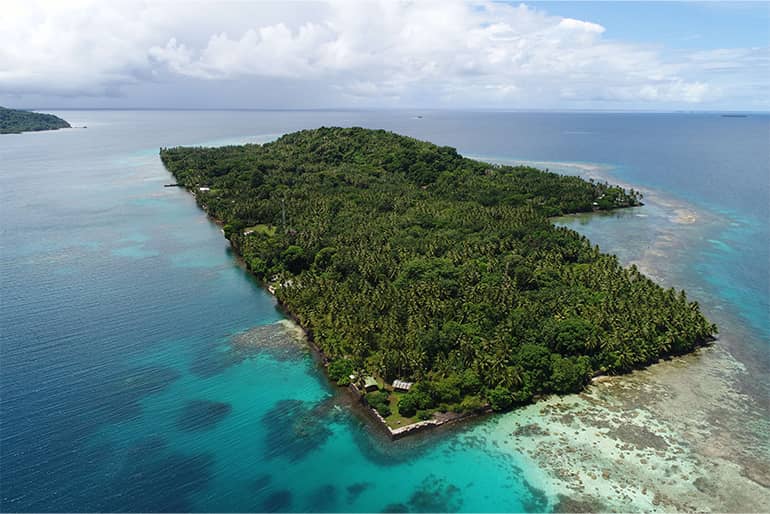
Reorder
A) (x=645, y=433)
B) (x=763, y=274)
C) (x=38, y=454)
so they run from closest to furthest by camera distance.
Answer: (x=38, y=454) < (x=645, y=433) < (x=763, y=274)

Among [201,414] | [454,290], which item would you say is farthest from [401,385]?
[454,290]

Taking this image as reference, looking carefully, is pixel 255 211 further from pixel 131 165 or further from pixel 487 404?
pixel 131 165

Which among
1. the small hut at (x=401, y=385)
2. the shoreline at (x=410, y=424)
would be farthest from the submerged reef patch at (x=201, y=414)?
the small hut at (x=401, y=385)

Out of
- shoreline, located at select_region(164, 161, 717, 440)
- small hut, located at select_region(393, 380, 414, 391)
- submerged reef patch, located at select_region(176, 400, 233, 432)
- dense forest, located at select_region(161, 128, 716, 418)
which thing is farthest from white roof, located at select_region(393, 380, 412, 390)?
submerged reef patch, located at select_region(176, 400, 233, 432)

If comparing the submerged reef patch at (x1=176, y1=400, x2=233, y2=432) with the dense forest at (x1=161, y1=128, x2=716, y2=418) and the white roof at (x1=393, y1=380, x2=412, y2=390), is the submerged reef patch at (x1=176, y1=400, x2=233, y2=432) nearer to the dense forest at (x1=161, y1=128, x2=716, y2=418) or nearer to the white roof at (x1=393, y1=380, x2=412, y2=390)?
the dense forest at (x1=161, y1=128, x2=716, y2=418)

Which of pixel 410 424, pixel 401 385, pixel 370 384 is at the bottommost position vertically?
pixel 410 424

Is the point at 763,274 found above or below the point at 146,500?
above

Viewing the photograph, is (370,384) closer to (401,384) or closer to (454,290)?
(401,384)

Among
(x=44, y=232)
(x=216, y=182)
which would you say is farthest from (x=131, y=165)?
(x=44, y=232)
